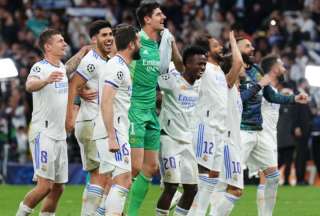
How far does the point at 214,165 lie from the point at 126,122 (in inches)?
88.4

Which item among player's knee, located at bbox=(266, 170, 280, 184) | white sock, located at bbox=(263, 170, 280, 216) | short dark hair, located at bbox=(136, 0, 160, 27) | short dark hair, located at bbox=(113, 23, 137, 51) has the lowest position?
white sock, located at bbox=(263, 170, 280, 216)

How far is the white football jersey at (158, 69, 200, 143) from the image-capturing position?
14.8m

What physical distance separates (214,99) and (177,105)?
0.69 metres

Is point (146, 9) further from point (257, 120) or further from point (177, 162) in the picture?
point (257, 120)

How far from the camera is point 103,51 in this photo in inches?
606

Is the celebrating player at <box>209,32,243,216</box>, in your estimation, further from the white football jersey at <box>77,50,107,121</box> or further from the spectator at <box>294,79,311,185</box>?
the spectator at <box>294,79,311,185</box>

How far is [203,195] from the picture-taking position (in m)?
15.3

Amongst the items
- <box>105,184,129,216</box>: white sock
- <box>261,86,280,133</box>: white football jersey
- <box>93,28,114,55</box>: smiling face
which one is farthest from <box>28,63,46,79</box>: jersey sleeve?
<box>261,86,280,133</box>: white football jersey

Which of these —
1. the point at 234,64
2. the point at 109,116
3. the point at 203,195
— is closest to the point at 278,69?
the point at 234,64

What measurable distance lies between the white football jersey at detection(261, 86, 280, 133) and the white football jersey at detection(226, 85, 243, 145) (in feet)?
5.14

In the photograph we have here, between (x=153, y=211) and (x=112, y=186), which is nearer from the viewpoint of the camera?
(x=112, y=186)

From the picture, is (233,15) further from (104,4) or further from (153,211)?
(153,211)

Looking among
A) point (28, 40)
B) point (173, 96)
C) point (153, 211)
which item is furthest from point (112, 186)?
point (28, 40)

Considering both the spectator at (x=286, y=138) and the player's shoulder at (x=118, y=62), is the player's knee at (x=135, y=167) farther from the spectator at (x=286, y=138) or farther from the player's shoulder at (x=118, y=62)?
the spectator at (x=286, y=138)
